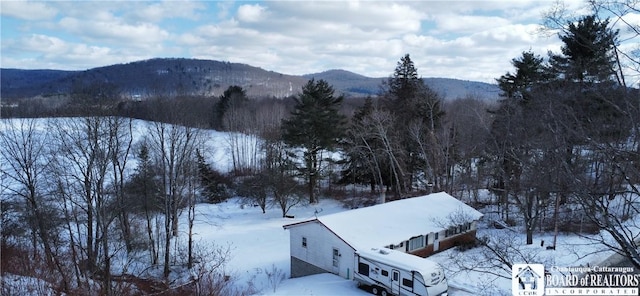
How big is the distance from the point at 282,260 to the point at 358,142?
14.2 metres

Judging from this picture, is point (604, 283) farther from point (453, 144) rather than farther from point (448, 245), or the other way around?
point (453, 144)

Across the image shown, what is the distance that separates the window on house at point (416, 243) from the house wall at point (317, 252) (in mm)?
4409

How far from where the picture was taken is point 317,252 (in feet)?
63.1

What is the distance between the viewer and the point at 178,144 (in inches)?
844

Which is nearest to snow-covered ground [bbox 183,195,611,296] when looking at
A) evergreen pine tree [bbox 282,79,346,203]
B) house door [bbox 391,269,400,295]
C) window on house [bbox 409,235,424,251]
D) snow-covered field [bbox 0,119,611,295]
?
snow-covered field [bbox 0,119,611,295]

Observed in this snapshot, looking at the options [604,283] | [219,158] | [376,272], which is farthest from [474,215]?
[219,158]

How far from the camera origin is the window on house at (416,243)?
2072 cm

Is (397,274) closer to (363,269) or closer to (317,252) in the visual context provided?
(363,269)

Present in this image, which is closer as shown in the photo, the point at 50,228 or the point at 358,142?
the point at 50,228

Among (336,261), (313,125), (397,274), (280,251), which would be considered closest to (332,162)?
(313,125)

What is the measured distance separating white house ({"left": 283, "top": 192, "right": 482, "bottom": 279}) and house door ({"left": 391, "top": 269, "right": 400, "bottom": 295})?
2057 mm

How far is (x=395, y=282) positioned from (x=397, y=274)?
340 millimetres

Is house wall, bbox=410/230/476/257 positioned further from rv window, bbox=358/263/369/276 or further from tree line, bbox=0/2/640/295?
rv window, bbox=358/263/369/276

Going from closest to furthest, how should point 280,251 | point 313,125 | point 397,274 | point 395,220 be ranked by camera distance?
1. point 397,274
2. point 395,220
3. point 280,251
4. point 313,125
